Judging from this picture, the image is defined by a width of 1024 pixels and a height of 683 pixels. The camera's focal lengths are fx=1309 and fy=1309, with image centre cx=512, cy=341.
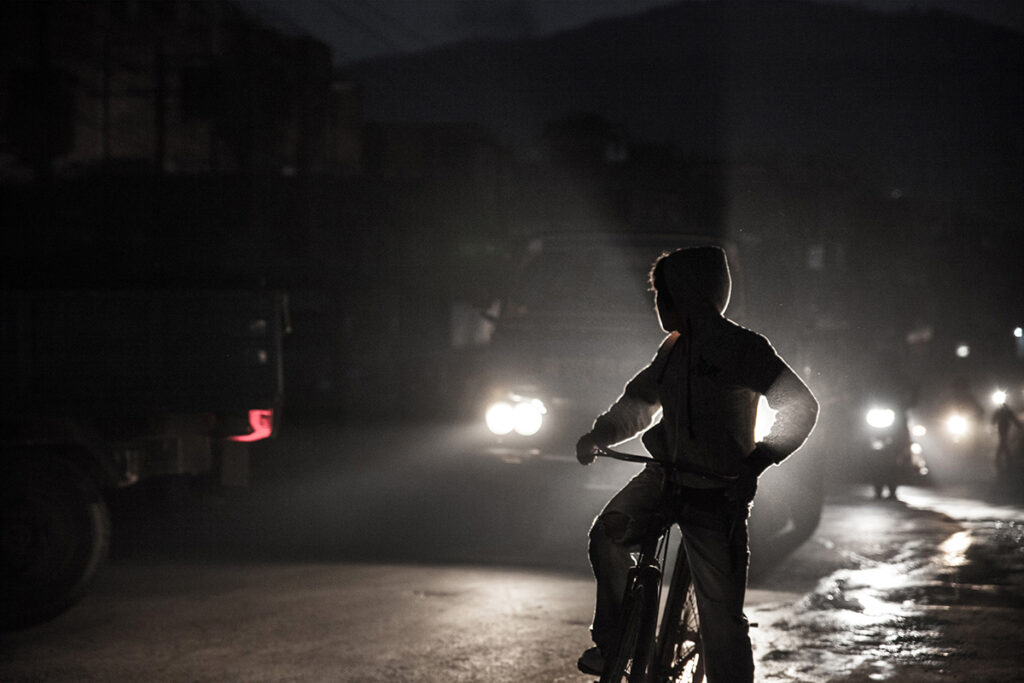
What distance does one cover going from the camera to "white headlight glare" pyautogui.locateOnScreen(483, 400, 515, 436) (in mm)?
9430

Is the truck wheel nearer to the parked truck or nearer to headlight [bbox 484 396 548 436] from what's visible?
the parked truck

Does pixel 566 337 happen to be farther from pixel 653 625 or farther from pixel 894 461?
pixel 894 461

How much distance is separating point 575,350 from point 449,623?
Result: 8.77 feet

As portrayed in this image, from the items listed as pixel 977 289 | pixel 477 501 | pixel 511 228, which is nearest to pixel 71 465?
pixel 477 501

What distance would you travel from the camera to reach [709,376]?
4422 mm

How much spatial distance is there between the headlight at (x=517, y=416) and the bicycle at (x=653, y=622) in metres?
4.48

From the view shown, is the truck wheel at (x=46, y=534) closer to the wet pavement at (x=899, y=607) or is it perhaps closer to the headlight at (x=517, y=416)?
the headlight at (x=517, y=416)

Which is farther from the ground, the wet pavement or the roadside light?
the roadside light

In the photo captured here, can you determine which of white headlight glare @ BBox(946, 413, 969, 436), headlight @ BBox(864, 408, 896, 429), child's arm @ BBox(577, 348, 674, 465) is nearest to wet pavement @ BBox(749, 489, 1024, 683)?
child's arm @ BBox(577, 348, 674, 465)

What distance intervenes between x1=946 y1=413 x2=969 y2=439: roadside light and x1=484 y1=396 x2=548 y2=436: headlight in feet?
58.6

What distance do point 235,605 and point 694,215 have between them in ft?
224

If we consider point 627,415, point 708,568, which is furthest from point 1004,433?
point 708,568

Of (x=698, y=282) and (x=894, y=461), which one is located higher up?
(x=698, y=282)

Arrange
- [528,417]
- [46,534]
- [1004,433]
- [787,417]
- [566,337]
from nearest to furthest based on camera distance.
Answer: [787,417] < [46,534] < [528,417] < [566,337] < [1004,433]
